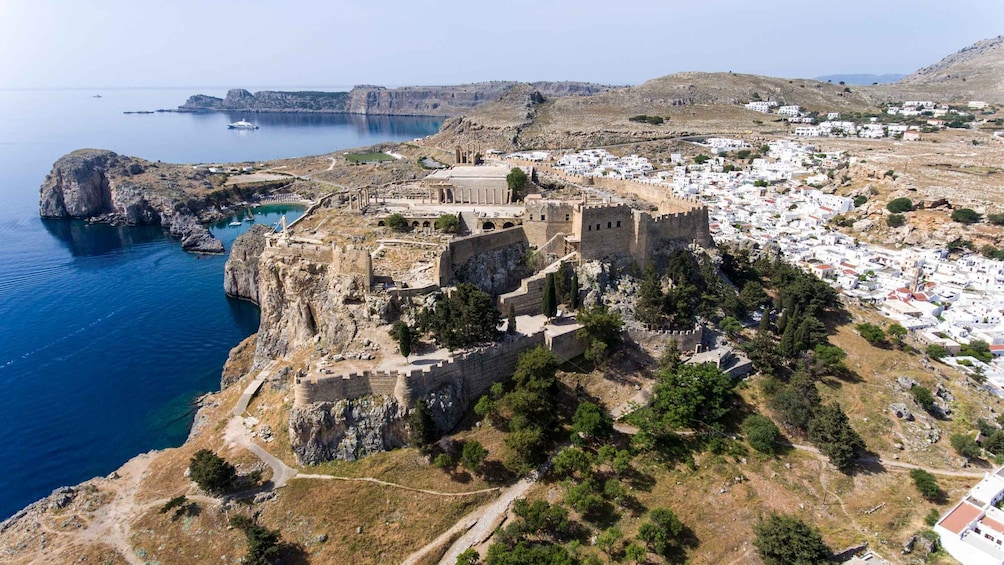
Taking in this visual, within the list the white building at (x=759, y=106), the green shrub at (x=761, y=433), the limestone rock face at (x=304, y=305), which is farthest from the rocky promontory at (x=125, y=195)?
the white building at (x=759, y=106)

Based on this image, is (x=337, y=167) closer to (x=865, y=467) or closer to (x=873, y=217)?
(x=873, y=217)

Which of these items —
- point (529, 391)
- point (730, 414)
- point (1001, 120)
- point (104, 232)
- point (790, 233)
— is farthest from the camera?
point (1001, 120)

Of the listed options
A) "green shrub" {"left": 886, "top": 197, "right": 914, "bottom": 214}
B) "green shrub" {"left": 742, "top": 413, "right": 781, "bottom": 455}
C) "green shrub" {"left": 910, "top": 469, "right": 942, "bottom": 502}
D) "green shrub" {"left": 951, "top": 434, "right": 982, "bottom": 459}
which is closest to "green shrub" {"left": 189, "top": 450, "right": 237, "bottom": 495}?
"green shrub" {"left": 742, "top": 413, "right": 781, "bottom": 455}

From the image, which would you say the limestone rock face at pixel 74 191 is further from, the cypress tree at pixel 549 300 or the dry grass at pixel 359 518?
the cypress tree at pixel 549 300

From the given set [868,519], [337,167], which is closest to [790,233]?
[868,519]

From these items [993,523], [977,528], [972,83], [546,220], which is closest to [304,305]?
[546,220]
